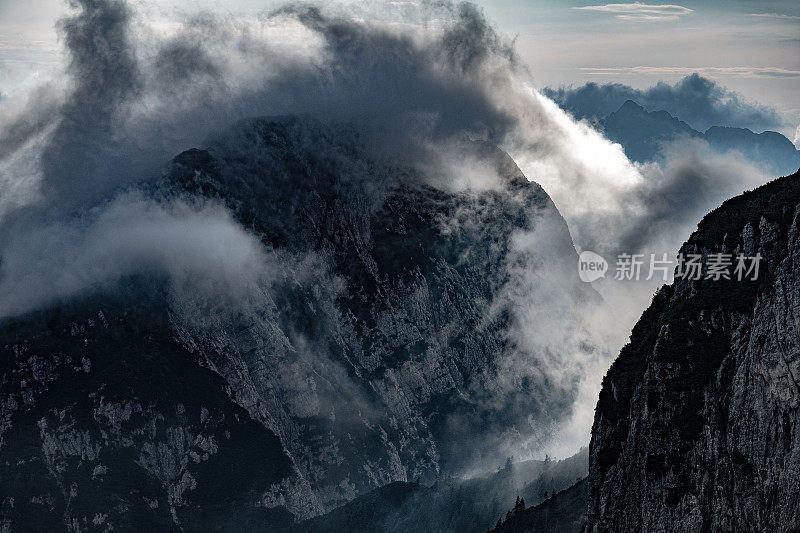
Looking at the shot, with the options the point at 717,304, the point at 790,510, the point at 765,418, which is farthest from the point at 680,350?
the point at 790,510

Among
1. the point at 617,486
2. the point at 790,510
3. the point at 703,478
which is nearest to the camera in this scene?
the point at 790,510

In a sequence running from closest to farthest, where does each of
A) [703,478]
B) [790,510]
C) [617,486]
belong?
1. [790,510]
2. [703,478]
3. [617,486]

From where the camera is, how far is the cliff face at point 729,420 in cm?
17750

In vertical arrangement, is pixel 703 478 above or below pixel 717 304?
below

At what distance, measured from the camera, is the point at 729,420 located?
185750mm

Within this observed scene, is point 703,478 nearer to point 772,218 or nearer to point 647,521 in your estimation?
point 647,521

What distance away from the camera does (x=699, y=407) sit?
191375 millimetres

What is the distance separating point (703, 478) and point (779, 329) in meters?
27.2

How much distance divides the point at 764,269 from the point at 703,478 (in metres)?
37.6

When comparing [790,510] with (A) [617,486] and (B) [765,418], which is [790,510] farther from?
(A) [617,486]

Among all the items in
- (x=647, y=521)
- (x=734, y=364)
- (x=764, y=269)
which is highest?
(x=764, y=269)

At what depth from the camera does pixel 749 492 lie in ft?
589

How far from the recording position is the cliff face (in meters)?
178

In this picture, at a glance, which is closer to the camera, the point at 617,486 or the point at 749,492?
the point at 749,492
